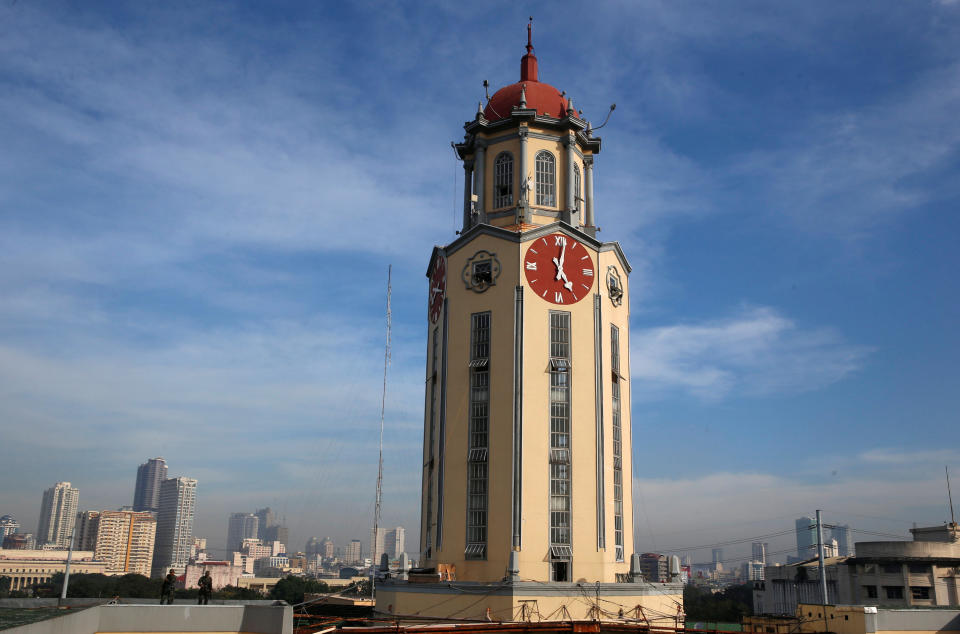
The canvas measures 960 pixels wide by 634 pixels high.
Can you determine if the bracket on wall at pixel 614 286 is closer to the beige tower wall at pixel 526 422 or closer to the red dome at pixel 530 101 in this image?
the beige tower wall at pixel 526 422

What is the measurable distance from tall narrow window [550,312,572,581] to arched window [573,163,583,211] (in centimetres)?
850

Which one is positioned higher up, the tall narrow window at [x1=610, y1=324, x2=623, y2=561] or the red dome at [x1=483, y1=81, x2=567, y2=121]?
the red dome at [x1=483, y1=81, x2=567, y2=121]

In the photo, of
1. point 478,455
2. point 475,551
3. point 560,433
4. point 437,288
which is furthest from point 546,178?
point 475,551

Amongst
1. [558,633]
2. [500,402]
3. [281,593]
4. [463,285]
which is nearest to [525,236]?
[463,285]

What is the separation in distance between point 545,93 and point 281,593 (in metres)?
138

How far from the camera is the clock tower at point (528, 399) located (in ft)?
131

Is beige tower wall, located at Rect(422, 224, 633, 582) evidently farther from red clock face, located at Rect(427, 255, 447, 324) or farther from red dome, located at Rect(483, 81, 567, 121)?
red dome, located at Rect(483, 81, 567, 121)

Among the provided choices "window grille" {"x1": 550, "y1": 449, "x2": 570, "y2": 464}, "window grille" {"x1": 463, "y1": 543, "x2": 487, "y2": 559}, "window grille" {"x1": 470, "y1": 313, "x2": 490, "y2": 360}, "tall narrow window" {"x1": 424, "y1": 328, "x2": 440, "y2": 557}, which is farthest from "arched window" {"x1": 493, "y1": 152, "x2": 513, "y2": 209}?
"window grille" {"x1": 463, "y1": 543, "x2": 487, "y2": 559}

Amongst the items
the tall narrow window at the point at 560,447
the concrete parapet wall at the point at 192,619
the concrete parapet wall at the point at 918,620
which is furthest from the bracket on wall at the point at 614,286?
the concrete parapet wall at the point at 192,619

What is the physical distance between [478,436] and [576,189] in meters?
17.4

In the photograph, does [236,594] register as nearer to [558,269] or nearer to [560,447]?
[560,447]

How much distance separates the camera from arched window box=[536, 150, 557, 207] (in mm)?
48062

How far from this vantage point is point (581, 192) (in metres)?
49.8

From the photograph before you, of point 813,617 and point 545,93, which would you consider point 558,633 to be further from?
point 545,93
